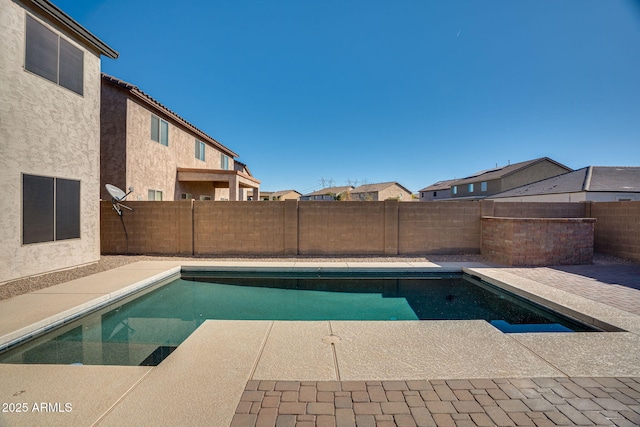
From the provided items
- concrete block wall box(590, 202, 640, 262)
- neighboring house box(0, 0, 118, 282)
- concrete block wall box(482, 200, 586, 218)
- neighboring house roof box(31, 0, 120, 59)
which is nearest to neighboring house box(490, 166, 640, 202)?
concrete block wall box(482, 200, 586, 218)

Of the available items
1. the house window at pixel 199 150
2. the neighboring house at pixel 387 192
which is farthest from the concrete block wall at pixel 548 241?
the neighboring house at pixel 387 192

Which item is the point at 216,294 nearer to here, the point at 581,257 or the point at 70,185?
the point at 70,185

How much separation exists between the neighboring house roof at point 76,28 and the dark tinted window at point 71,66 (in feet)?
1.32

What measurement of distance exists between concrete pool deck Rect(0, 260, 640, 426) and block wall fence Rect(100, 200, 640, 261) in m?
5.61

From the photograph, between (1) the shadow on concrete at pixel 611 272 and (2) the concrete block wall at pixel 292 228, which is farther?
(2) the concrete block wall at pixel 292 228

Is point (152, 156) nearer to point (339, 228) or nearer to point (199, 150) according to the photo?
point (199, 150)

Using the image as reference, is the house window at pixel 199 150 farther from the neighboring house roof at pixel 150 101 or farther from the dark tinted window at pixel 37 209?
the dark tinted window at pixel 37 209

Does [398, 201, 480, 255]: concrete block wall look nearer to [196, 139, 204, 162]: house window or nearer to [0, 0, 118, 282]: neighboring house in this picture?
[0, 0, 118, 282]: neighboring house

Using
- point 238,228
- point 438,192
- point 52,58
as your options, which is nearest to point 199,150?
point 238,228

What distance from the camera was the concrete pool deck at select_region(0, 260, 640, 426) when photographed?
230 centimetres

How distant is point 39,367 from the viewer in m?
3.13

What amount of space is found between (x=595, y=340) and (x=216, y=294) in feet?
22.4

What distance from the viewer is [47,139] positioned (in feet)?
22.8

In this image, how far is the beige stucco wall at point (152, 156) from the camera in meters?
11.2
